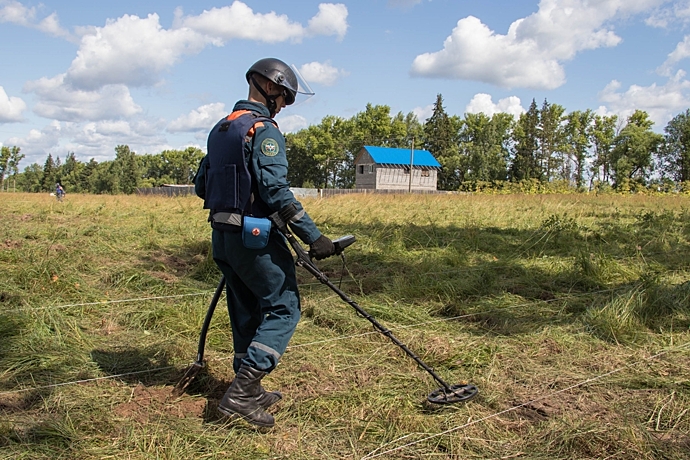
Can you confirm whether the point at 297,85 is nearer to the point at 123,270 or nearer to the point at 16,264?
the point at 123,270

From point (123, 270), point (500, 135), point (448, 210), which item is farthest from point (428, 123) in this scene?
point (123, 270)

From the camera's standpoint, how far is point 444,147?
75375 millimetres

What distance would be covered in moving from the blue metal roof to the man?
61369 mm

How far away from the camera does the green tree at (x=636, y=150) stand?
219ft

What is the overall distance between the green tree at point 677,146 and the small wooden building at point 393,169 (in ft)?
96.6

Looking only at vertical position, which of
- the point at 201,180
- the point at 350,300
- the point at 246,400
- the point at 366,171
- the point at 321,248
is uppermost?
the point at 366,171

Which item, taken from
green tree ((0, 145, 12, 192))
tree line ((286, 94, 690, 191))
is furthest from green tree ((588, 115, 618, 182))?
green tree ((0, 145, 12, 192))

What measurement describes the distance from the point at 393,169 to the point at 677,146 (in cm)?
3624

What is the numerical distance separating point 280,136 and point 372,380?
69.6 inches

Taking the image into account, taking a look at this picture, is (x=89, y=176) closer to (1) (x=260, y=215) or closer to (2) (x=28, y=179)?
(2) (x=28, y=179)

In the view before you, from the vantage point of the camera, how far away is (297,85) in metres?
3.16

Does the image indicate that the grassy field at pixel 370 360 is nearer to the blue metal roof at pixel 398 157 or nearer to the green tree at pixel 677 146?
the blue metal roof at pixel 398 157

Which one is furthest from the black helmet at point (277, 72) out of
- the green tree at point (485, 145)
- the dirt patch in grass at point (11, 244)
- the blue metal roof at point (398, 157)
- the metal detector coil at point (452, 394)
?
the green tree at point (485, 145)

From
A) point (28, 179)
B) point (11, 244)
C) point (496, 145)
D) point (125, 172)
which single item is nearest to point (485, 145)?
point (496, 145)
